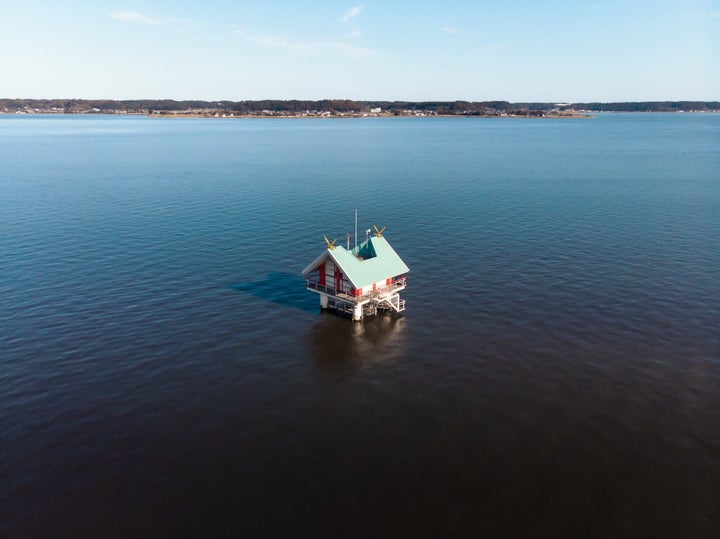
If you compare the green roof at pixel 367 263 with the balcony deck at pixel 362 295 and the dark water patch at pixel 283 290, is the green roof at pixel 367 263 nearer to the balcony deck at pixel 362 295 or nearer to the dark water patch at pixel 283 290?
the balcony deck at pixel 362 295

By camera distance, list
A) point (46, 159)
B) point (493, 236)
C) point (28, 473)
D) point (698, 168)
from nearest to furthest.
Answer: point (28, 473)
point (493, 236)
point (698, 168)
point (46, 159)

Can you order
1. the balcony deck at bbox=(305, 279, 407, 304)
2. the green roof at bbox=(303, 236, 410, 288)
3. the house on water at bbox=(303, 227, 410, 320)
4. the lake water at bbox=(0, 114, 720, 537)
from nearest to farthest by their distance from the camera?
the lake water at bbox=(0, 114, 720, 537) < the green roof at bbox=(303, 236, 410, 288) < the house on water at bbox=(303, 227, 410, 320) < the balcony deck at bbox=(305, 279, 407, 304)

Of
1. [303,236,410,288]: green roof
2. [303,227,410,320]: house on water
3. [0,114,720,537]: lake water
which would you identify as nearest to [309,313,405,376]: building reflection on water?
[0,114,720,537]: lake water

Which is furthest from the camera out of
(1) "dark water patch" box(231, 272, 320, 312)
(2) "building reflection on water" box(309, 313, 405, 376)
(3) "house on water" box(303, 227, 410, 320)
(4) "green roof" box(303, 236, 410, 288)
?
(1) "dark water patch" box(231, 272, 320, 312)

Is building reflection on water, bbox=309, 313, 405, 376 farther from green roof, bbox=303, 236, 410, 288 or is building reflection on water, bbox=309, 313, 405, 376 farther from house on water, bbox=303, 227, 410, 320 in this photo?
green roof, bbox=303, 236, 410, 288

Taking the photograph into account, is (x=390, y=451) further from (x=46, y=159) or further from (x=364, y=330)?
(x=46, y=159)

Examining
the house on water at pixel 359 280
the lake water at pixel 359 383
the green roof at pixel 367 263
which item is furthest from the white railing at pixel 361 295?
the lake water at pixel 359 383

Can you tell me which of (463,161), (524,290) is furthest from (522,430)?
(463,161)

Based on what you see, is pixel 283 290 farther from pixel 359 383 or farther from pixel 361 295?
pixel 359 383
